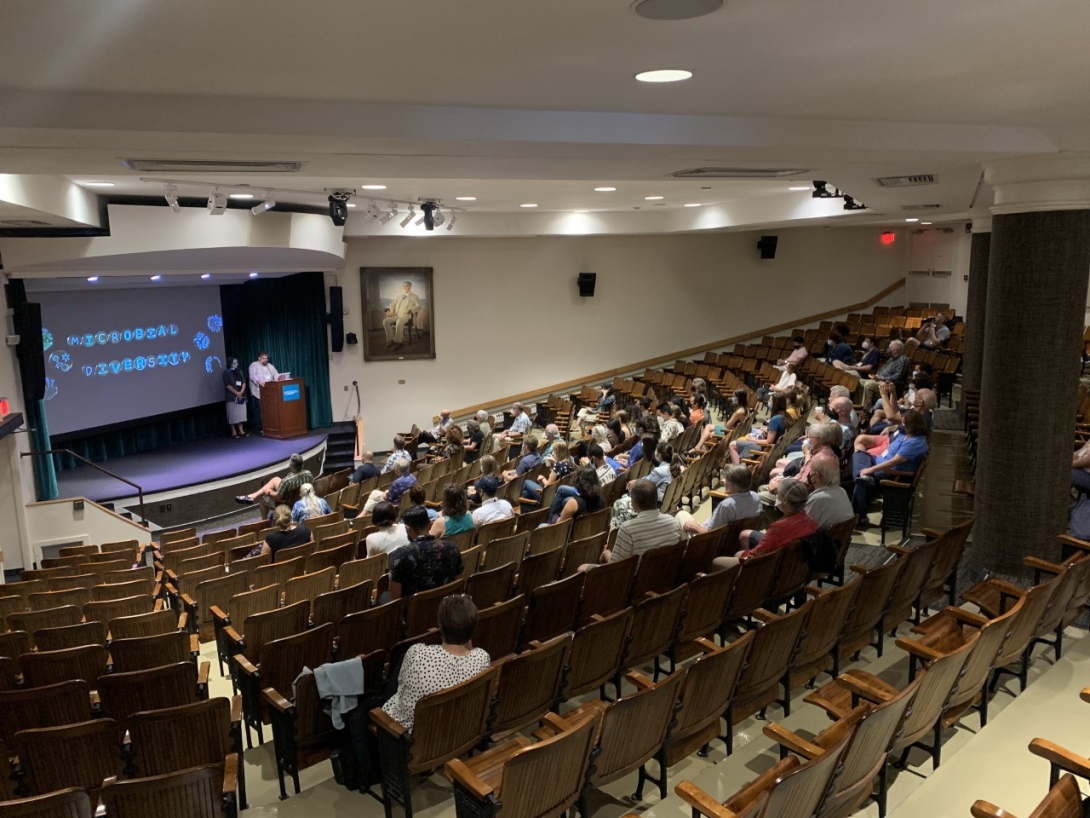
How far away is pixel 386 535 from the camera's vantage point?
5.70 metres

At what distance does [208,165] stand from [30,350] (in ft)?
22.2

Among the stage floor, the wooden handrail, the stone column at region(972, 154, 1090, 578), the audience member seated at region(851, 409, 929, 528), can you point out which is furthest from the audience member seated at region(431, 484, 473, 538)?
the wooden handrail

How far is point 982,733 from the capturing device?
384 cm

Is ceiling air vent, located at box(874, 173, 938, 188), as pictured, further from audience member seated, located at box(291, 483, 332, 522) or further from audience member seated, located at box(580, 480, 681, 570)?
audience member seated, located at box(291, 483, 332, 522)

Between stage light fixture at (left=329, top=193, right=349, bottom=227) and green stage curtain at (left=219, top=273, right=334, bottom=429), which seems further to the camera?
green stage curtain at (left=219, top=273, right=334, bottom=429)

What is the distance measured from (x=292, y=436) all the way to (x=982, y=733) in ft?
45.0

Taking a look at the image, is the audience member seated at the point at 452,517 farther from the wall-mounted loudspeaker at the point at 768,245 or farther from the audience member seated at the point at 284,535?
the wall-mounted loudspeaker at the point at 768,245

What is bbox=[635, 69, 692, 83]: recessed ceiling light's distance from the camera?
3.59 meters

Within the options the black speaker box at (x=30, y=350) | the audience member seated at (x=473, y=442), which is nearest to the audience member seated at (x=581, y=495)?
the audience member seated at (x=473, y=442)

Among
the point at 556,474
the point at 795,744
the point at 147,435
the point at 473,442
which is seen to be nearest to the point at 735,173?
the point at 556,474

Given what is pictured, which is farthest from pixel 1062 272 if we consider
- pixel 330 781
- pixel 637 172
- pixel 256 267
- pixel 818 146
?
pixel 256 267

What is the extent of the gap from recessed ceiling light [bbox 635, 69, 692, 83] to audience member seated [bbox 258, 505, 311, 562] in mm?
4514

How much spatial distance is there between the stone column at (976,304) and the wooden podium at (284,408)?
11.6 metres

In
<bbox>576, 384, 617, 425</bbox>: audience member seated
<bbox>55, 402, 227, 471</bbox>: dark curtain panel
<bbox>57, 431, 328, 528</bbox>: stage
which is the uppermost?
<bbox>576, 384, 617, 425</bbox>: audience member seated
